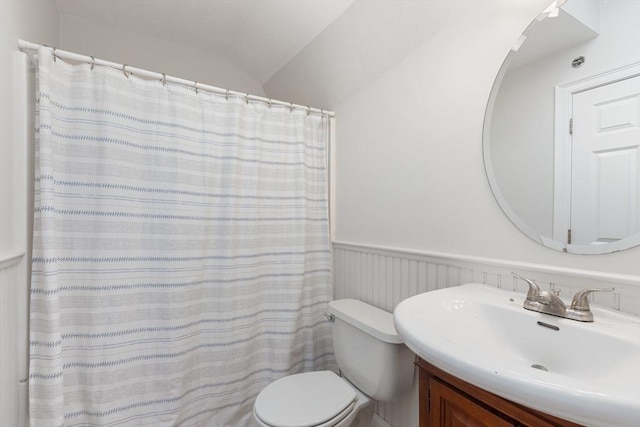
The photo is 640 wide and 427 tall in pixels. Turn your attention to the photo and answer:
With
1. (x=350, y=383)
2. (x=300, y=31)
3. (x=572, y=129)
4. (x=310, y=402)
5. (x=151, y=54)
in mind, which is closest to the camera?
(x=572, y=129)

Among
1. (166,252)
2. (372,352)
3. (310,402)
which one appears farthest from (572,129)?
(166,252)

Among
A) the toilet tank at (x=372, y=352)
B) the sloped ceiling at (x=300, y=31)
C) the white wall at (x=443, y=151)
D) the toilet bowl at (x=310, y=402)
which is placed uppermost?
the sloped ceiling at (x=300, y=31)

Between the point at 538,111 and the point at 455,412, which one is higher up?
the point at 538,111

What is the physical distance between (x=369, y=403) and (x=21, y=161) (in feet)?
5.58

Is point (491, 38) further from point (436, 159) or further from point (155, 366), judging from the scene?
point (155, 366)

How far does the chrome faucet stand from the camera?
2.59ft

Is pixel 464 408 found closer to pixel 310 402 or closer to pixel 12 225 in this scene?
pixel 310 402

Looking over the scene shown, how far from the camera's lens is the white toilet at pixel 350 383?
117 cm

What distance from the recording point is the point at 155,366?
1387 millimetres

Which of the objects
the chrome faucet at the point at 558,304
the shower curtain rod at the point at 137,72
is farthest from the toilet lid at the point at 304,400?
the shower curtain rod at the point at 137,72

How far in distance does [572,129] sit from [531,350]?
26.6 inches

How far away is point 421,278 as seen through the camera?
1363 millimetres

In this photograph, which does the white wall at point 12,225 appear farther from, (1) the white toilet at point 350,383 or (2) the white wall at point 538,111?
(2) the white wall at point 538,111

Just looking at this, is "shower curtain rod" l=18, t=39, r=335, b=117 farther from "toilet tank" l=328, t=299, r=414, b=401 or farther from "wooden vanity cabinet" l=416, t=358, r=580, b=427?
"wooden vanity cabinet" l=416, t=358, r=580, b=427
